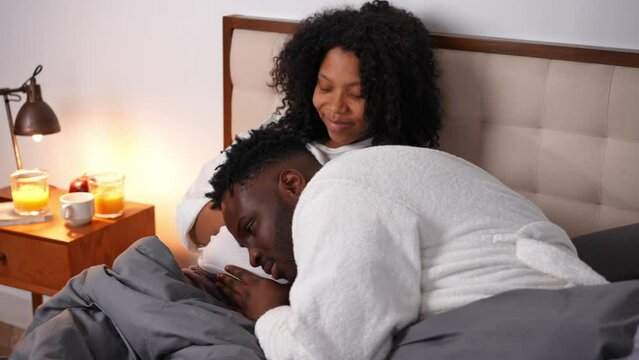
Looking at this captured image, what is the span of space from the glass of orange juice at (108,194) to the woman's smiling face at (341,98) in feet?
2.63

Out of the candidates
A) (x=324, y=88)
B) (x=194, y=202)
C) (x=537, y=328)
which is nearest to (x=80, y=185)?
(x=194, y=202)

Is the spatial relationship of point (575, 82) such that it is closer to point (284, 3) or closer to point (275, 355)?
point (284, 3)

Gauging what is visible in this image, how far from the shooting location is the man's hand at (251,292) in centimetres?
158

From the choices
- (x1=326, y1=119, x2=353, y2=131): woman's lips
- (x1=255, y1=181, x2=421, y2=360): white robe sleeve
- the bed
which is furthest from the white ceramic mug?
(x1=255, y1=181, x2=421, y2=360): white robe sleeve

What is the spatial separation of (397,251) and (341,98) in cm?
76

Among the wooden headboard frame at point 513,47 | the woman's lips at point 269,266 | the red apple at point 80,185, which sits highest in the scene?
the wooden headboard frame at point 513,47

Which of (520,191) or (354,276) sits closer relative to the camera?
(354,276)

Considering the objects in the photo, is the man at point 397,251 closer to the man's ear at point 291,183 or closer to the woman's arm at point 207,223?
the man's ear at point 291,183

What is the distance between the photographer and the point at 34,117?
2.33 m

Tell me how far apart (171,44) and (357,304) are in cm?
152

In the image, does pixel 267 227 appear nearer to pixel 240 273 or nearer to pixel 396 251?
pixel 240 273

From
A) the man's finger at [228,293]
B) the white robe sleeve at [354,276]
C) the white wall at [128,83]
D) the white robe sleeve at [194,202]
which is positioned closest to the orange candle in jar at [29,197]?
the white wall at [128,83]

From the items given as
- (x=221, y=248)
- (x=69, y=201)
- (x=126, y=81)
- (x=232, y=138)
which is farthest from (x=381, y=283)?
(x=126, y=81)

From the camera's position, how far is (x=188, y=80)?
7.98 feet
